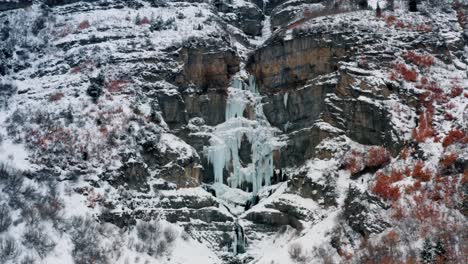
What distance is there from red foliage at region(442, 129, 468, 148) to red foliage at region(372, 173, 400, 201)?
18.6ft

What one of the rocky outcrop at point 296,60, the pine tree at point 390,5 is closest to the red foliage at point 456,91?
the rocky outcrop at point 296,60

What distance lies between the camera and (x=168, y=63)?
240ft

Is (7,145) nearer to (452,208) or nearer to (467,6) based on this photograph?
(452,208)

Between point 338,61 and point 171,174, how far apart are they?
20120 millimetres

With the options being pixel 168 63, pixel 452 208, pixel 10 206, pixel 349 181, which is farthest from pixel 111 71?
pixel 452 208

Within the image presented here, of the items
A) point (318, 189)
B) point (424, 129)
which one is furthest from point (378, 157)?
point (318, 189)

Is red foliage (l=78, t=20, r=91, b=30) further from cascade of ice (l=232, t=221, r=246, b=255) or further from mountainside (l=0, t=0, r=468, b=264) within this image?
cascade of ice (l=232, t=221, r=246, b=255)

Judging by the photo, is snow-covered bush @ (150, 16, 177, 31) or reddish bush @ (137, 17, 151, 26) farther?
reddish bush @ (137, 17, 151, 26)

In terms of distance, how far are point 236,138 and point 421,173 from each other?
19179 mm

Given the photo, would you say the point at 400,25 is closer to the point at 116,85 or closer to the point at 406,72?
the point at 406,72

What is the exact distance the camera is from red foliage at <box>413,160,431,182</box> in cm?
5672

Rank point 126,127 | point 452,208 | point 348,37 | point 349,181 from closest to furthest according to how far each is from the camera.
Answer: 1. point 452,208
2. point 349,181
3. point 126,127
4. point 348,37

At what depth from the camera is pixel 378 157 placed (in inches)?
2420

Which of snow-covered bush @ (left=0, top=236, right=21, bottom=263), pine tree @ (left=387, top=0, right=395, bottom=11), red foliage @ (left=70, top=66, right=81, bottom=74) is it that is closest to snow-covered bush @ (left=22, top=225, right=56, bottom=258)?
snow-covered bush @ (left=0, top=236, right=21, bottom=263)
